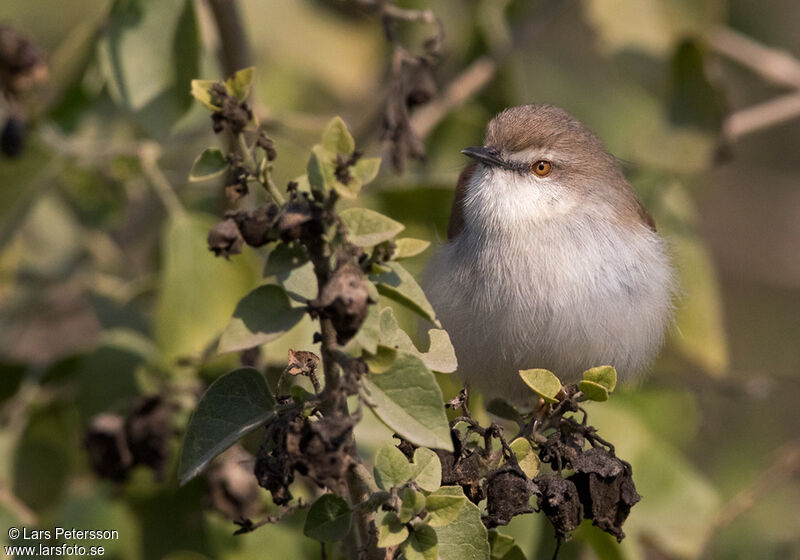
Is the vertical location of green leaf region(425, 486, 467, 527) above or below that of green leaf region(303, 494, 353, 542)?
above

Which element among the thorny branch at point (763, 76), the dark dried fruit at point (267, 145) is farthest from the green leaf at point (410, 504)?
the thorny branch at point (763, 76)

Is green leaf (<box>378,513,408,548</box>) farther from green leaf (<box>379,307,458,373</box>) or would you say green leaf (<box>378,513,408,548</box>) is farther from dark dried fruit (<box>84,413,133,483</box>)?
dark dried fruit (<box>84,413,133,483</box>)

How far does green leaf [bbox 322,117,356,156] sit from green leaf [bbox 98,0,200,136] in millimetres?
1872

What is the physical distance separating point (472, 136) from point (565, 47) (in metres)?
3.49

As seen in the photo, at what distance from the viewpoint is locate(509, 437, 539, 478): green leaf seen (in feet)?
8.96

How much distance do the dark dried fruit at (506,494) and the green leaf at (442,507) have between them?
0.62 ft

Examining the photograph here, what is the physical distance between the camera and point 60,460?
4469mm

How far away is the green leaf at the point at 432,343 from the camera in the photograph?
7.73 ft

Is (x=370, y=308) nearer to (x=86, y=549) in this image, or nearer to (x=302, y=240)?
(x=302, y=240)

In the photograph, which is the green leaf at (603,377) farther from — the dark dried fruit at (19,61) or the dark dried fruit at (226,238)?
the dark dried fruit at (19,61)

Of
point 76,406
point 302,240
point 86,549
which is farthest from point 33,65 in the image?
point 302,240

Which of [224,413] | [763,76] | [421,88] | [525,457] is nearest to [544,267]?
[421,88]

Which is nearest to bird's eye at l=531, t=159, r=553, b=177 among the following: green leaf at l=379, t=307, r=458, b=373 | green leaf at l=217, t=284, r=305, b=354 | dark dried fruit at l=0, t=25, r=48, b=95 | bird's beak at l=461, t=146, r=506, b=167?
bird's beak at l=461, t=146, r=506, b=167

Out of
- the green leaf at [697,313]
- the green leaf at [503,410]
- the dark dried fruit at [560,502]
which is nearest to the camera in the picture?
the dark dried fruit at [560,502]
